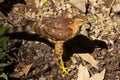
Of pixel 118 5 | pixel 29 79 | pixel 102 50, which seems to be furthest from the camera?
pixel 118 5

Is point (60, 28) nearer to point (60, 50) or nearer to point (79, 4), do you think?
point (60, 50)

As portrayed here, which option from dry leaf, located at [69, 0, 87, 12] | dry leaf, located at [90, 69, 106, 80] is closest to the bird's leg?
dry leaf, located at [90, 69, 106, 80]

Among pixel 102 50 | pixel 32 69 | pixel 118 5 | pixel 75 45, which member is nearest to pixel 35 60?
pixel 32 69

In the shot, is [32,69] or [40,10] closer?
[32,69]

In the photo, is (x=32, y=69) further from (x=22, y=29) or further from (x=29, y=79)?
(x=22, y=29)

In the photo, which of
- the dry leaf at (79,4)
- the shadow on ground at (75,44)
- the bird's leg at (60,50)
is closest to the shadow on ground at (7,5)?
the shadow on ground at (75,44)

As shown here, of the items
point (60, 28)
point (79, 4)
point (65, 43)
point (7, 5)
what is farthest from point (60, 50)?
point (7, 5)
